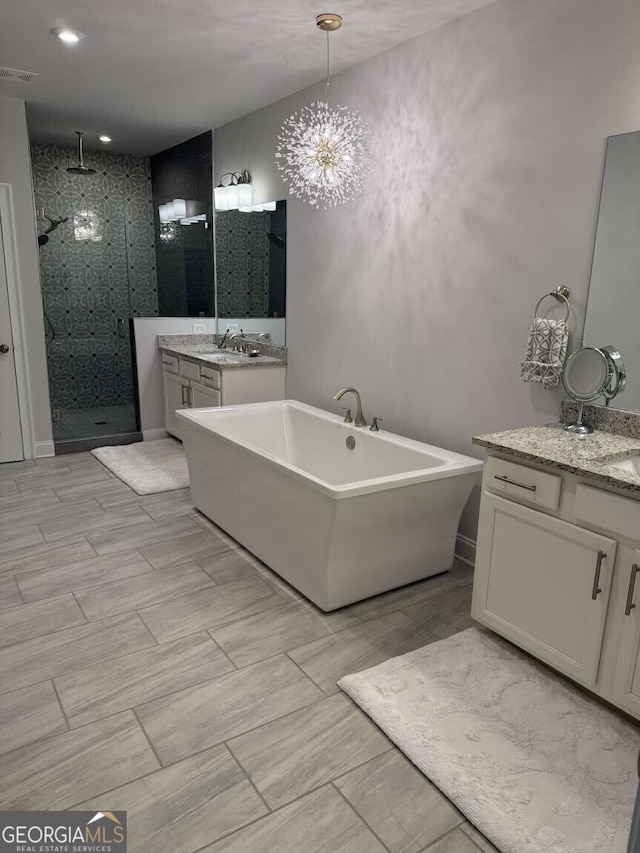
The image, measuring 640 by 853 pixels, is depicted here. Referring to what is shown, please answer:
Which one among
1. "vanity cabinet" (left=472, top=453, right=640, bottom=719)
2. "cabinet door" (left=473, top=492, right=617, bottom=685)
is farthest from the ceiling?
"cabinet door" (left=473, top=492, right=617, bottom=685)

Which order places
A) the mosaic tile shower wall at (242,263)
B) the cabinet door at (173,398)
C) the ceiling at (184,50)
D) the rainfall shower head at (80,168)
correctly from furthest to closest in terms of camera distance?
the rainfall shower head at (80,168) < the cabinet door at (173,398) < the mosaic tile shower wall at (242,263) < the ceiling at (184,50)

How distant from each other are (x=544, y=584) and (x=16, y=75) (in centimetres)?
429

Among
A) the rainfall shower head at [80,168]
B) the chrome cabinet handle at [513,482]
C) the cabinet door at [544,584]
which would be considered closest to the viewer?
the cabinet door at [544,584]

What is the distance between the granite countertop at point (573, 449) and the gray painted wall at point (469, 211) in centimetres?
31

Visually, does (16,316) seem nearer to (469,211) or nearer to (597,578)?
(469,211)

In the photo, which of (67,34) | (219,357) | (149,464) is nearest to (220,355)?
(219,357)

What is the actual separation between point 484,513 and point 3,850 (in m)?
1.88

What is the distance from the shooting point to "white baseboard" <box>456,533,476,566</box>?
3.23 metres

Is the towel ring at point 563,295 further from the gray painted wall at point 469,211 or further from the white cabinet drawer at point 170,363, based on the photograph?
the white cabinet drawer at point 170,363

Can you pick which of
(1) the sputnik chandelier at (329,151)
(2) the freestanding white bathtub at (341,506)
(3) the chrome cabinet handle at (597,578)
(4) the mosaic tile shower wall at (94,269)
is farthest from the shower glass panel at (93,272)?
(3) the chrome cabinet handle at (597,578)

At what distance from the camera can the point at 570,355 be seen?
8.61ft

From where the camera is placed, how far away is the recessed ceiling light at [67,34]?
320 cm

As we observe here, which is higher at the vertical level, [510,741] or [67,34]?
[67,34]

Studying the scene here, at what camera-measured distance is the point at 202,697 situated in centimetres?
219
